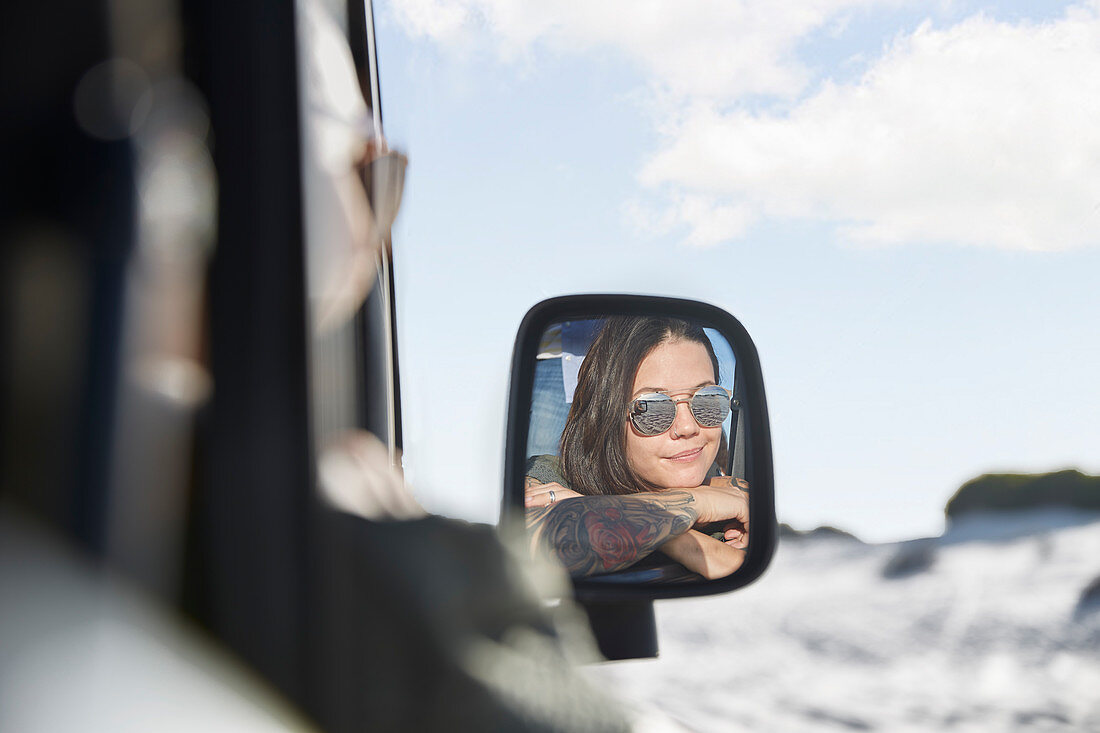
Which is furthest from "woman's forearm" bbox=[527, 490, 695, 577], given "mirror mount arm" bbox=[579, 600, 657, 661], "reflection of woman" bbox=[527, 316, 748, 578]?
"mirror mount arm" bbox=[579, 600, 657, 661]

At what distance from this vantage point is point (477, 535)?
2.87 ft

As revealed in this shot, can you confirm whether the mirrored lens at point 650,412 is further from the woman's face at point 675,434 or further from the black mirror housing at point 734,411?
the black mirror housing at point 734,411

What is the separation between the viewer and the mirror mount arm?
1870 millimetres

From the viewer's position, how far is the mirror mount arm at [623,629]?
1.87 m

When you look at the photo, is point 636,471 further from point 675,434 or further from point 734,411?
point 734,411

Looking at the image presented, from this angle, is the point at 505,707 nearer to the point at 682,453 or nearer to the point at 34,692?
the point at 34,692

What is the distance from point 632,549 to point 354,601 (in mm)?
1417

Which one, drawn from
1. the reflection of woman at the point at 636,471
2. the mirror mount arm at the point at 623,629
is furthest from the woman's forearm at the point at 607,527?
the mirror mount arm at the point at 623,629

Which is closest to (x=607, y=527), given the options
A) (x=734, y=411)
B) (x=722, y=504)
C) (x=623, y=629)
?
(x=623, y=629)

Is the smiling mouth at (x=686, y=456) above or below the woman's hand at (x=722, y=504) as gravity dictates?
above

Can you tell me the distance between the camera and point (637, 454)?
215cm

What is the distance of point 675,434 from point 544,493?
14.0 inches

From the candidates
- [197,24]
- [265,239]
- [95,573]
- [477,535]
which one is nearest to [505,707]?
[477,535]

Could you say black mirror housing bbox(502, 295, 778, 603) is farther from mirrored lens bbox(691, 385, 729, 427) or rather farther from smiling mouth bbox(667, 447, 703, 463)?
smiling mouth bbox(667, 447, 703, 463)
